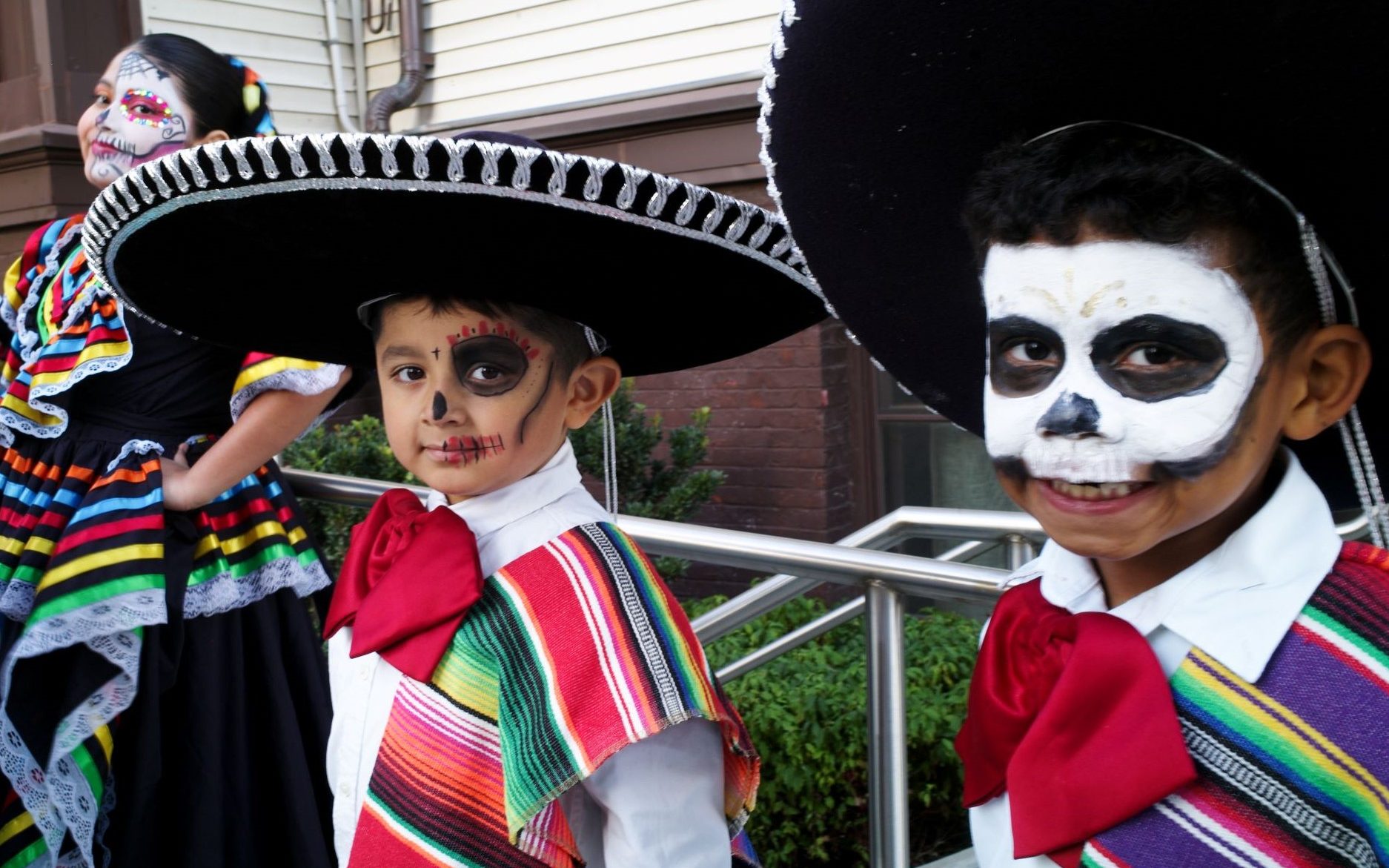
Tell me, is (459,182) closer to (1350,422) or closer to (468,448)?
(468,448)

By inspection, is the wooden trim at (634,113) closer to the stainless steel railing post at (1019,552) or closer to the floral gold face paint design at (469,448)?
the stainless steel railing post at (1019,552)

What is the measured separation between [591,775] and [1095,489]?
0.70 m

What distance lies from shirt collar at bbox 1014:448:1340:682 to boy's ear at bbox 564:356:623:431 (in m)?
0.85

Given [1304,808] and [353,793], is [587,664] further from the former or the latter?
[1304,808]

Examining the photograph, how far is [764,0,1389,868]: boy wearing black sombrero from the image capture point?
113cm

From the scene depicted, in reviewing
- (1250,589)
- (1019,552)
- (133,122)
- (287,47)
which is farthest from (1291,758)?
(287,47)

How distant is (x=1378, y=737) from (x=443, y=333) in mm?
1181

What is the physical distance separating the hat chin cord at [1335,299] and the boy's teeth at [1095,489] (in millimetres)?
273

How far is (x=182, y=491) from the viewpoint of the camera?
8.13ft

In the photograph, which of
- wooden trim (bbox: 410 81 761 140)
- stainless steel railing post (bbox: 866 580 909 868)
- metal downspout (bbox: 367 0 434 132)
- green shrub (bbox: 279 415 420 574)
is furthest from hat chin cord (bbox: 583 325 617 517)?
metal downspout (bbox: 367 0 434 132)

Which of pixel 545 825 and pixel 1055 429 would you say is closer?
A: pixel 1055 429

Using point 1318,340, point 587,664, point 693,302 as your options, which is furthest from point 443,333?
point 1318,340

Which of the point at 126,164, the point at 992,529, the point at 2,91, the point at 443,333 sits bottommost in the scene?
the point at 992,529

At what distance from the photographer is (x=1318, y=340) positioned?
4.06 ft
